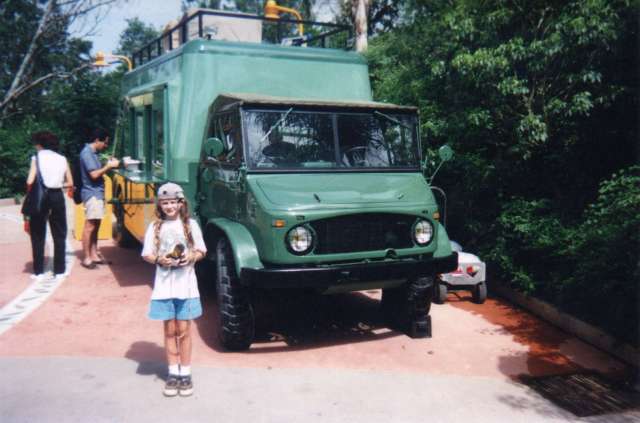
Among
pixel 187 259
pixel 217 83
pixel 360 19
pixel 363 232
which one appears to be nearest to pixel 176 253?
pixel 187 259

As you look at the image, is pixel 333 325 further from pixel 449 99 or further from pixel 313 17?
pixel 313 17

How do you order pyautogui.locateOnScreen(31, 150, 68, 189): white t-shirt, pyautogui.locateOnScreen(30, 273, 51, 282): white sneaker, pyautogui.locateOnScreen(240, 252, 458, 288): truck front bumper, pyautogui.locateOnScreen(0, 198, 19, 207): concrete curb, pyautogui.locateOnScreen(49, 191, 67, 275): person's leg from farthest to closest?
pyautogui.locateOnScreen(0, 198, 19, 207): concrete curb, pyautogui.locateOnScreen(30, 273, 51, 282): white sneaker, pyautogui.locateOnScreen(49, 191, 67, 275): person's leg, pyautogui.locateOnScreen(31, 150, 68, 189): white t-shirt, pyautogui.locateOnScreen(240, 252, 458, 288): truck front bumper

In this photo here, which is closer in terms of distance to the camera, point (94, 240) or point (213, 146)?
point (213, 146)

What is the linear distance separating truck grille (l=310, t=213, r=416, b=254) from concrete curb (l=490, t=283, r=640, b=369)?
2.16 metres

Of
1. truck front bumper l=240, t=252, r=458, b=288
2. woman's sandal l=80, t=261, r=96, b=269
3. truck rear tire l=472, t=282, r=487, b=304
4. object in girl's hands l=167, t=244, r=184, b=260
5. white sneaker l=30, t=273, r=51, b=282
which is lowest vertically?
truck rear tire l=472, t=282, r=487, b=304

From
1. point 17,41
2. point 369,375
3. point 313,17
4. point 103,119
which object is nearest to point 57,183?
point 369,375

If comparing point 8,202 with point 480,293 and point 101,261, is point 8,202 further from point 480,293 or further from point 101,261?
point 480,293

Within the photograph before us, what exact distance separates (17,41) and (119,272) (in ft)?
99.6

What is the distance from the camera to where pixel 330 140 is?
6523mm

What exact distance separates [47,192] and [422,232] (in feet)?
16.6

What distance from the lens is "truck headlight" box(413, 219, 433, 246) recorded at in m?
6.11

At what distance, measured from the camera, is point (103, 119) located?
69.4 feet

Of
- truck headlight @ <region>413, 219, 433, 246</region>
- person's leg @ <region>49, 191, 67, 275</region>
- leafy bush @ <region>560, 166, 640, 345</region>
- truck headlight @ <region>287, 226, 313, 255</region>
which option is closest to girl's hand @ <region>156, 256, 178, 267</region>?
truck headlight @ <region>287, 226, 313, 255</region>

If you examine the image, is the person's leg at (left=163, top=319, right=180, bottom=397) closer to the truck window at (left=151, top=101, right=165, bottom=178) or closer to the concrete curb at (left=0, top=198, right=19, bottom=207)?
the truck window at (left=151, top=101, right=165, bottom=178)
